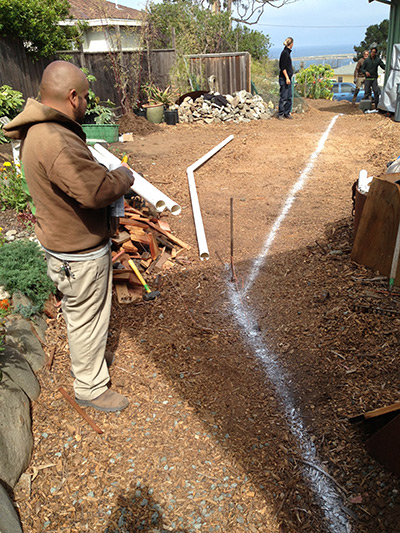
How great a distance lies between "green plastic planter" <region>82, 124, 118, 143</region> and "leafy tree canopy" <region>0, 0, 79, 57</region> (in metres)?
2.76

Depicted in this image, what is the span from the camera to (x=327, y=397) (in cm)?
331

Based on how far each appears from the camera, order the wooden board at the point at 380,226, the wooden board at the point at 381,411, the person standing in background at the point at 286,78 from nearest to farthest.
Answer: the wooden board at the point at 381,411
the wooden board at the point at 380,226
the person standing in background at the point at 286,78

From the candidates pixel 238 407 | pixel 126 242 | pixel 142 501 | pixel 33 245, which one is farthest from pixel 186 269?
pixel 142 501

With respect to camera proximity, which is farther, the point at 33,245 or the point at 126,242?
the point at 126,242

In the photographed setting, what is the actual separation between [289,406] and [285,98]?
1356 centimetres

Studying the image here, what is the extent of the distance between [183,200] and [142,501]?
5.49 meters

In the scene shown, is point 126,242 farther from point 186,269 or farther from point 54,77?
point 54,77

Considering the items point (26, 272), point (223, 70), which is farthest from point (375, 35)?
point (26, 272)

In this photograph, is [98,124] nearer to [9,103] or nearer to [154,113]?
[9,103]

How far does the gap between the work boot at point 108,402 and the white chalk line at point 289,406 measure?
1.20 metres

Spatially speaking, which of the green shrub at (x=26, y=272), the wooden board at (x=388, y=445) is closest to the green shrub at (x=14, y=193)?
the green shrub at (x=26, y=272)

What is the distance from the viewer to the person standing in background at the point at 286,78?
13.8m

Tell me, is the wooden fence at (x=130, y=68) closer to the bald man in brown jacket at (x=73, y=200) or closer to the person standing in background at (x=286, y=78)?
the person standing in background at (x=286, y=78)

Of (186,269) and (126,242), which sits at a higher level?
(126,242)
